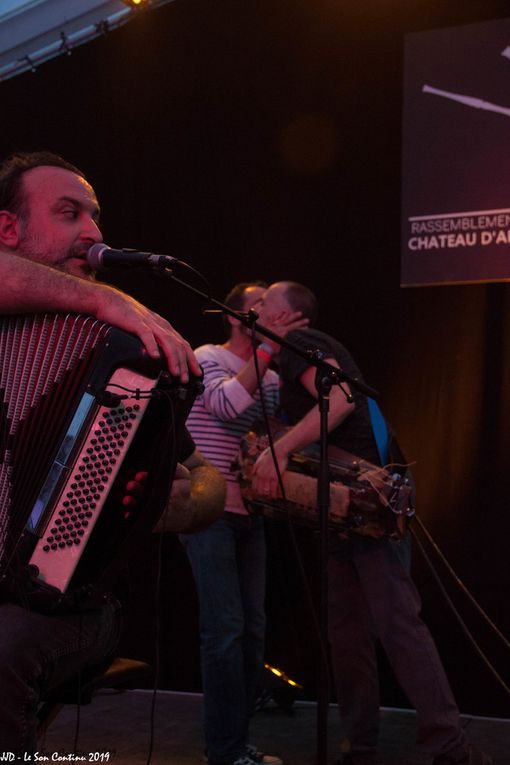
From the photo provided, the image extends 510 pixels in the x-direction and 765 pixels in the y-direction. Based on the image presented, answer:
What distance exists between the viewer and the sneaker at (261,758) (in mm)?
3420

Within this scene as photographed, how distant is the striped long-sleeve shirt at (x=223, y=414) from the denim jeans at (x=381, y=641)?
0.52 meters

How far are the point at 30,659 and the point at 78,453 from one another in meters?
0.39

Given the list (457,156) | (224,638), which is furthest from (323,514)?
(457,156)

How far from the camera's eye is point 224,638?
3.36m

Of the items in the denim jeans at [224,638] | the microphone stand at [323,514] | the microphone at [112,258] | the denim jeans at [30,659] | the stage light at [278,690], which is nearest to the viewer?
the denim jeans at [30,659]

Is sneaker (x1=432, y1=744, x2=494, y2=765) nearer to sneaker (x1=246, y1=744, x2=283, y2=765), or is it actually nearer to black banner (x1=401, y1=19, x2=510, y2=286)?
sneaker (x1=246, y1=744, x2=283, y2=765)

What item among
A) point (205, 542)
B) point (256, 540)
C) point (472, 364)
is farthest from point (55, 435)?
point (472, 364)

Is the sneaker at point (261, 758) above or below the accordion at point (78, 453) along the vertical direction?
below

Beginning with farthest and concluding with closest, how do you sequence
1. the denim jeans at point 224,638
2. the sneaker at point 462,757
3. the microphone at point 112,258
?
1. the denim jeans at point 224,638
2. the sneaker at point 462,757
3. the microphone at point 112,258

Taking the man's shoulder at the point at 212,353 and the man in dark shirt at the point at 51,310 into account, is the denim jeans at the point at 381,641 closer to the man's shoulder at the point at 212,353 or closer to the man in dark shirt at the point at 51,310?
the man's shoulder at the point at 212,353

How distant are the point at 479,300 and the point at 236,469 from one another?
1.56 m

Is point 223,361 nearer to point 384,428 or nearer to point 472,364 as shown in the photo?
point 384,428

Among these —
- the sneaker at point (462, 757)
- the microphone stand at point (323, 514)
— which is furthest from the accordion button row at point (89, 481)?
the sneaker at point (462, 757)

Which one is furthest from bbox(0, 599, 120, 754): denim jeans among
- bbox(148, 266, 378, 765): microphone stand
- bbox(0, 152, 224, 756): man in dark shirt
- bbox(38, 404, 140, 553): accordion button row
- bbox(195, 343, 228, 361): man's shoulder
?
bbox(195, 343, 228, 361): man's shoulder
